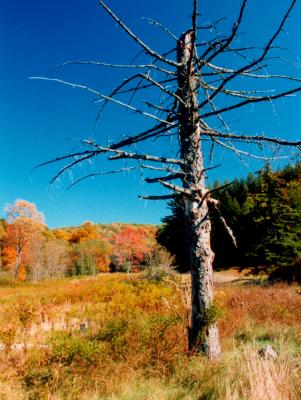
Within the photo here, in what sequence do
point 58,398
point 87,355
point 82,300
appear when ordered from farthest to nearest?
point 82,300 → point 87,355 → point 58,398

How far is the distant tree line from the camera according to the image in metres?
19.5

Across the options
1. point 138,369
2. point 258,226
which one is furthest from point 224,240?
point 138,369

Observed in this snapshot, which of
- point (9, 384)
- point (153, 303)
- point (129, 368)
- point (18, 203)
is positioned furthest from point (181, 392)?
point (18, 203)

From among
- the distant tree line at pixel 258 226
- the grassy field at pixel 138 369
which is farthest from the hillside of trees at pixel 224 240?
the grassy field at pixel 138 369

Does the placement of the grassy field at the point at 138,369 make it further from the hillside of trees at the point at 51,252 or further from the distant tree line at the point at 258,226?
the hillside of trees at the point at 51,252

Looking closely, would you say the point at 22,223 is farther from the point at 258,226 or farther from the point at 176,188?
the point at 176,188

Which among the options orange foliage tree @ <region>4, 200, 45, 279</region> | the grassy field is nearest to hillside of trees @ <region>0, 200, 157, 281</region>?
orange foliage tree @ <region>4, 200, 45, 279</region>

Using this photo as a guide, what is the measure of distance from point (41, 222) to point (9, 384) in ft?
115

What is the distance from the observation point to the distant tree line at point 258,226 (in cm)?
1945

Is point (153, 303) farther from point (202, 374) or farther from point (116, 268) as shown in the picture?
point (116, 268)

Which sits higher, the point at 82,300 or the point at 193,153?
the point at 193,153

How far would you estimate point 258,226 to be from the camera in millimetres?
30609

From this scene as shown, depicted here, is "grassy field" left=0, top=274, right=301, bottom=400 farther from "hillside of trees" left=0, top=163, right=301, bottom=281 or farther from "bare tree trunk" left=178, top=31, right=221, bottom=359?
"hillside of trees" left=0, top=163, right=301, bottom=281

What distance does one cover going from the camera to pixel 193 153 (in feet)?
14.7
